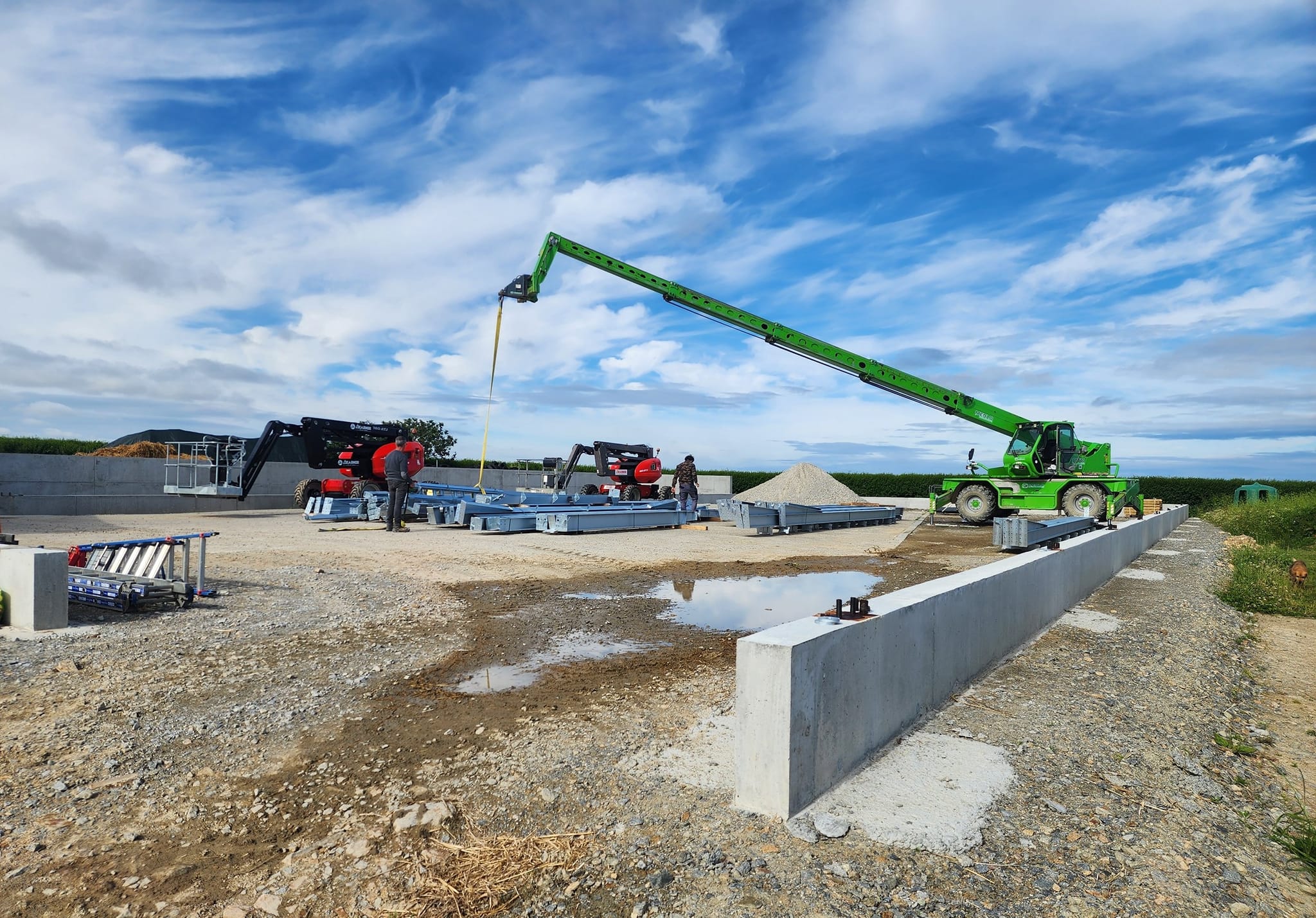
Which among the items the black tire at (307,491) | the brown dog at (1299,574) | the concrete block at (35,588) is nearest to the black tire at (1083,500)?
the brown dog at (1299,574)

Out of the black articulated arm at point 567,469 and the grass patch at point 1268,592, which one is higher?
the black articulated arm at point 567,469

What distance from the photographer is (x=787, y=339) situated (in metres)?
19.3

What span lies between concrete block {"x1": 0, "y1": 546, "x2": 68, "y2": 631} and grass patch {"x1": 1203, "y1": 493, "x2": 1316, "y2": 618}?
1195cm

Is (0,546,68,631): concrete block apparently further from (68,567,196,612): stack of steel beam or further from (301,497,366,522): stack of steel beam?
(301,497,366,522): stack of steel beam

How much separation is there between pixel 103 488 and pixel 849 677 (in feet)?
71.3

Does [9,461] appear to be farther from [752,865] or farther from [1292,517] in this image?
[1292,517]

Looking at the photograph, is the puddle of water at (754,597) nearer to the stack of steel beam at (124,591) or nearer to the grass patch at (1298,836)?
the grass patch at (1298,836)

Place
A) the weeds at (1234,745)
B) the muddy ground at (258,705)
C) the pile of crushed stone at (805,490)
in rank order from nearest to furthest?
the muddy ground at (258,705) → the weeds at (1234,745) → the pile of crushed stone at (805,490)

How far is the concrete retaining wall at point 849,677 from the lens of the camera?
10.1 feet

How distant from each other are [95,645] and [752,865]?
5.34 meters

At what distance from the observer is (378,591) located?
824 centimetres

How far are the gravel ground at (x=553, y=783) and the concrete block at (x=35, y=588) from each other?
0.46 metres

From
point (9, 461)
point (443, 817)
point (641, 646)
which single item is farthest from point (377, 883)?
point (9, 461)

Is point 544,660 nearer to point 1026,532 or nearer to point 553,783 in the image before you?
point 553,783
